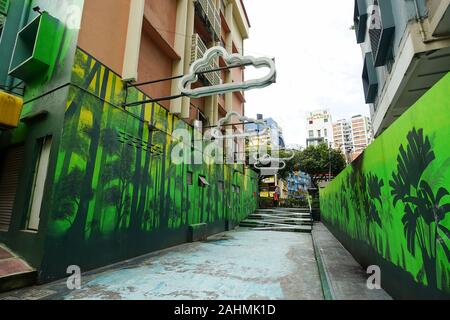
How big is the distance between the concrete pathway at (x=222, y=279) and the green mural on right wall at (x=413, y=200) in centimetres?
71

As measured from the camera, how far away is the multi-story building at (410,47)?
4.76 metres

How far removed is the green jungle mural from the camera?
14.9ft

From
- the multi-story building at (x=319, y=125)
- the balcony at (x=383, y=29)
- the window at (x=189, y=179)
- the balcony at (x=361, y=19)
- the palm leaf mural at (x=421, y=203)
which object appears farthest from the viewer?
the multi-story building at (x=319, y=125)

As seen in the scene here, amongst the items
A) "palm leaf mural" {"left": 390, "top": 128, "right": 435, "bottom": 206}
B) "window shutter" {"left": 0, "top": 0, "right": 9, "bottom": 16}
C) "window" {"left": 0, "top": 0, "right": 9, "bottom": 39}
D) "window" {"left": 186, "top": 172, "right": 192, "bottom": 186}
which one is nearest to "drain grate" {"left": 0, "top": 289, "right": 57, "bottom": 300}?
"palm leaf mural" {"left": 390, "top": 128, "right": 435, "bottom": 206}

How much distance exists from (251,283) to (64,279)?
11.3 ft

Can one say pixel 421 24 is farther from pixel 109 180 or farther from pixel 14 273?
pixel 14 273

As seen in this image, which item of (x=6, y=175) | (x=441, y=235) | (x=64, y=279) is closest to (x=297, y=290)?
(x=441, y=235)

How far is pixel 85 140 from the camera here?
197 inches

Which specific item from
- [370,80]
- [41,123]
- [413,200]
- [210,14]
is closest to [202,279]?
[413,200]

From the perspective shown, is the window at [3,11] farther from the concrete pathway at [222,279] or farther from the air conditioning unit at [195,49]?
the concrete pathway at [222,279]

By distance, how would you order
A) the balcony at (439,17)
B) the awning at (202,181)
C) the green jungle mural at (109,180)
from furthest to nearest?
the awning at (202,181) < the green jungle mural at (109,180) < the balcony at (439,17)

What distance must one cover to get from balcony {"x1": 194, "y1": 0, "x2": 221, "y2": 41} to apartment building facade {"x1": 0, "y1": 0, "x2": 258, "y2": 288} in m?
3.00

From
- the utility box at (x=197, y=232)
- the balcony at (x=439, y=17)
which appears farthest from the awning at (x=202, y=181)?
the balcony at (x=439, y=17)

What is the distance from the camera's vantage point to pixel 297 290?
3867mm
